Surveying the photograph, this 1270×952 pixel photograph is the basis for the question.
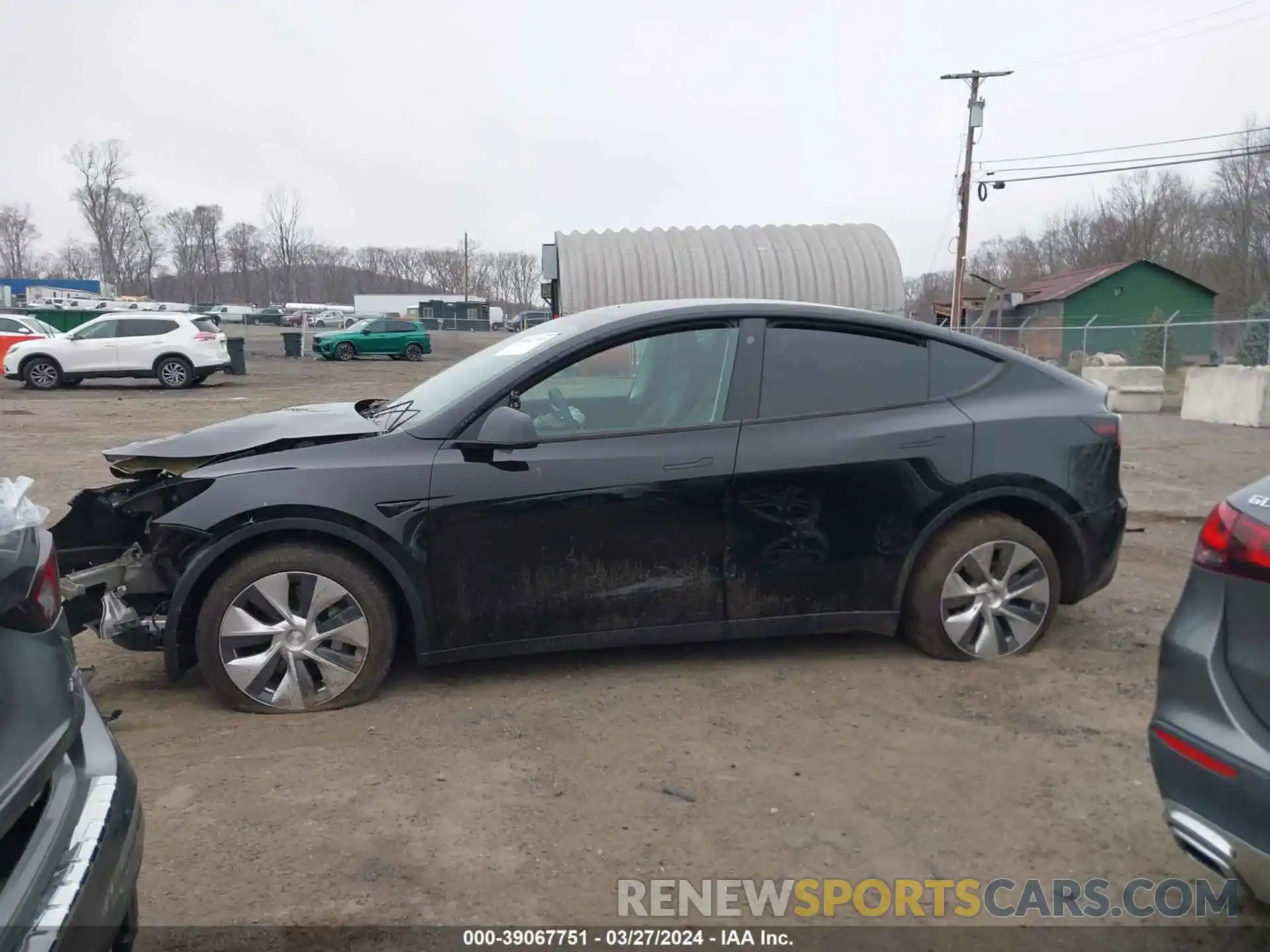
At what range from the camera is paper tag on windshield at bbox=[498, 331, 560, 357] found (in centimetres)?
441

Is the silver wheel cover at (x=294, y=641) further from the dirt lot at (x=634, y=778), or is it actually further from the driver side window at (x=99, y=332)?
the driver side window at (x=99, y=332)

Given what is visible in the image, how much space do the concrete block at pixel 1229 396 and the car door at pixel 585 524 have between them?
12578 millimetres

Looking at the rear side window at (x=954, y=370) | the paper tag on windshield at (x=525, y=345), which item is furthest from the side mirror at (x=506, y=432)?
the rear side window at (x=954, y=370)

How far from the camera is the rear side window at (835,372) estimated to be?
14.2 ft

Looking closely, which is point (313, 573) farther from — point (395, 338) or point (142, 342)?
point (395, 338)

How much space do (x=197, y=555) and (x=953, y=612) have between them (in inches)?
124

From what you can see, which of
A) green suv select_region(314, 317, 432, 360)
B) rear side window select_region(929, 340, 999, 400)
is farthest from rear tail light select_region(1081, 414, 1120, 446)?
green suv select_region(314, 317, 432, 360)

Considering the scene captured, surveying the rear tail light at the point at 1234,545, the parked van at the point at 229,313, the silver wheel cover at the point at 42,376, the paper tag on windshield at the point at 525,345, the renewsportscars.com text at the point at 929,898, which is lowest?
the renewsportscars.com text at the point at 929,898

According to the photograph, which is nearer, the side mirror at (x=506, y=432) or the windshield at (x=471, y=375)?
the side mirror at (x=506, y=432)

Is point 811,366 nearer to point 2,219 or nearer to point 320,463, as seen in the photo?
point 320,463

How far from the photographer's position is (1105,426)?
4.56 metres

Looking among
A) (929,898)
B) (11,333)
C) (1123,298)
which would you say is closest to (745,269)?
(929,898)

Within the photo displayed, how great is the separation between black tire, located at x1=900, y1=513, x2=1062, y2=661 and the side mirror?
5.94 ft

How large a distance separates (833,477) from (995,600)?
3.15 ft
